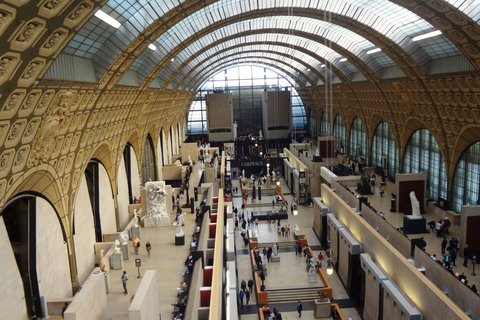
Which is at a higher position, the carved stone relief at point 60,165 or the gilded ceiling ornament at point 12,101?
the gilded ceiling ornament at point 12,101

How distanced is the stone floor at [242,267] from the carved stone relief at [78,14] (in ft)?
30.0

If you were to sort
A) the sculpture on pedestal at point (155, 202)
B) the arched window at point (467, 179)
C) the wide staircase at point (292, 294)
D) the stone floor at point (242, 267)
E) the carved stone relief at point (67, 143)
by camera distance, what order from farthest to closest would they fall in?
the arched window at point (467, 179), the wide staircase at point (292, 294), the sculpture on pedestal at point (155, 202), the carved stone relief at point (67, 143), the stone floor at point (242, 267)

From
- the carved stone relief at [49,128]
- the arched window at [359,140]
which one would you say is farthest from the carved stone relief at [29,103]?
the arched window at [359,140]

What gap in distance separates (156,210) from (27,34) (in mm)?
14028

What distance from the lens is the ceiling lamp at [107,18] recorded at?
14074 millimetres

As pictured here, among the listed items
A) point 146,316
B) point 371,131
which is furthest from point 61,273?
point 371,131

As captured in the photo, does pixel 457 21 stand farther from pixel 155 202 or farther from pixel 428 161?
pixel 155 202

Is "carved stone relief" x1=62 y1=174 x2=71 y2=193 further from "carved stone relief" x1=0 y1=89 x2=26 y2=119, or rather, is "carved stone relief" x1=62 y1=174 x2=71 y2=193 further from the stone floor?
"carved stone relief" x1=0 y1=89 x2=26 y2=119

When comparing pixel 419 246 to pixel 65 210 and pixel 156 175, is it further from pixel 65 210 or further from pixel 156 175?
pixel 156 175

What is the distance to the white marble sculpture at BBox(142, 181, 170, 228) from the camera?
2241 cm

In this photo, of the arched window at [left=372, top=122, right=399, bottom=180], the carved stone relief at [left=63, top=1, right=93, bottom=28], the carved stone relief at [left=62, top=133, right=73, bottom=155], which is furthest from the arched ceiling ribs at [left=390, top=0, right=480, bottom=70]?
the arched window at [left=372, top=122, right=399, bottom=180]

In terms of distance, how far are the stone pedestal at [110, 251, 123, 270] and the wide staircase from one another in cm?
900

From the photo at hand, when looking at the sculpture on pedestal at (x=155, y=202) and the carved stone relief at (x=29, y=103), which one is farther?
the sculpture on pedestal at (x=155, y=202)

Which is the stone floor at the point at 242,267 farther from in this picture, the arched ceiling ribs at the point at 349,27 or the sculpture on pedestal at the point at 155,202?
the arched ceiling ribs at the point at 349,27
